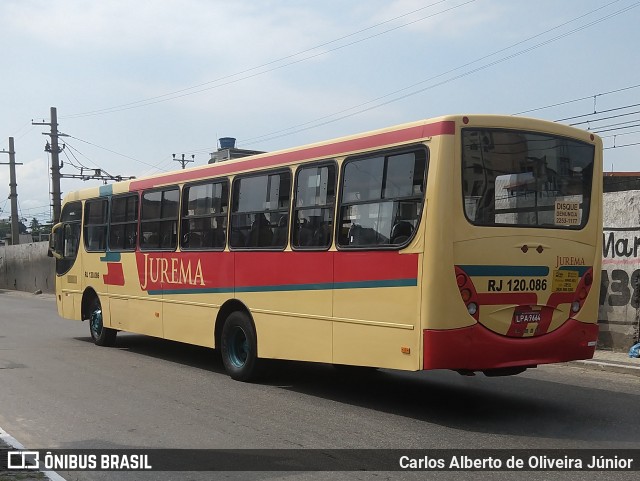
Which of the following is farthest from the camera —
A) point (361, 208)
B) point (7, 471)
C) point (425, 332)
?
point (361, 208)

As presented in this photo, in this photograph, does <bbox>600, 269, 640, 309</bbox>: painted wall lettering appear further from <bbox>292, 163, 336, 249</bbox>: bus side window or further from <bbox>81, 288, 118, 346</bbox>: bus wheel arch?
<bbox>81, 288, 118, 346</bbox>: bus wheel arch

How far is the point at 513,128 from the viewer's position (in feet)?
24.4

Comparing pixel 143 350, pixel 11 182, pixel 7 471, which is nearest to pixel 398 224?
pixel 7 471

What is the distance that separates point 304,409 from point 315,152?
9.89 ft

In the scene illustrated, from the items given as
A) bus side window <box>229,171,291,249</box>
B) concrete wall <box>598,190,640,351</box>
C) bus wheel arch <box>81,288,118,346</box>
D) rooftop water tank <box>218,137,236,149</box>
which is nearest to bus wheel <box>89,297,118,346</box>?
bus wheel arch <box>81,288,118,346</box>

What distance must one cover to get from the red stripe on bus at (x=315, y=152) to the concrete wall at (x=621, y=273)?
20.9ft

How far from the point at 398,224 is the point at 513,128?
1.55 m

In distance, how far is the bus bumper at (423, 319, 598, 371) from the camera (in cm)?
691

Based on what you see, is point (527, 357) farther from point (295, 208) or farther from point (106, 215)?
point (106, 215)

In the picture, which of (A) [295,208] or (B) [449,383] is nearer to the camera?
(A) [295,208]

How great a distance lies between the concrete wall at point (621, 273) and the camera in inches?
476

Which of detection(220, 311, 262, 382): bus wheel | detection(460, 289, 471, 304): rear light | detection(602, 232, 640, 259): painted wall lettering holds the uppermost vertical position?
detection(602, 232, 640, 259): painted wall lettering

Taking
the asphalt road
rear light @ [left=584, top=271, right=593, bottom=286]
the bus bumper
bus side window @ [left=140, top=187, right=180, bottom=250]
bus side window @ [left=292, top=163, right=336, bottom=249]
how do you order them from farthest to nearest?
bus side window @ [left=140, top=187, right=180, bottom=250], bus side window @ [left=292, top=163, right=336, bottom=249], rear light @ [left=584, top=271, right=593, bottom=286], the bus bumper, the asphalt road

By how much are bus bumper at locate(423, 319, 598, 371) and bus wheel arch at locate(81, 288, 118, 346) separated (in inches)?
331
